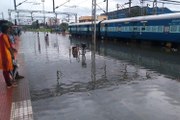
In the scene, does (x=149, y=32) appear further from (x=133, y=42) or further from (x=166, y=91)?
(x=166, y=91)

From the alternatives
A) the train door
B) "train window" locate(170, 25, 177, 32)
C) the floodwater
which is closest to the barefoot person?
the floodwater

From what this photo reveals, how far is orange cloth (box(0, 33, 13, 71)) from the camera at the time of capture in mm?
8242

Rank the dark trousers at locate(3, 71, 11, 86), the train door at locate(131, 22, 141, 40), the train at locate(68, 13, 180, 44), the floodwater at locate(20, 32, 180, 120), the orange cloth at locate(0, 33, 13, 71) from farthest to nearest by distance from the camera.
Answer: the train door at locate(131, 22, 141, 40) → the train at locate(68, 13, 180, 44) → the dark trousers at locate(3, 71, 11, 86) → the orange cloth at locate(0, 33, 13, 71) → the floodwater at locate(20, 32, 180, 120)

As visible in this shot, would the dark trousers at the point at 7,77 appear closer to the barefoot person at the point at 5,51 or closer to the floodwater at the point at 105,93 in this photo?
the barefoot person at the point at 5,51

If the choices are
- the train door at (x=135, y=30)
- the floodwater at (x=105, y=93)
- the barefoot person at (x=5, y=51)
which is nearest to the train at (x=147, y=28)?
the train door at (x=135, y=30)

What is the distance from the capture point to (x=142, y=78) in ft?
34.2

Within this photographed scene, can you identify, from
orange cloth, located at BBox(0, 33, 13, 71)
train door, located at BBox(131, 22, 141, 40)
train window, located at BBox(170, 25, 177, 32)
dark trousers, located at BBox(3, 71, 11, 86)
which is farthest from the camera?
train door, located at BBox(131, 22, 141, 40)

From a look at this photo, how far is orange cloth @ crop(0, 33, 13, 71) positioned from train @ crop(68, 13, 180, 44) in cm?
1510

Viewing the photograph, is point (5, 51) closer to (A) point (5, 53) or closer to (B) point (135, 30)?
(A) point (5, 53)

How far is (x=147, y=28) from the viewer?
24.5 m

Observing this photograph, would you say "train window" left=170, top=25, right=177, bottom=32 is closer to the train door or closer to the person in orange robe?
the train door

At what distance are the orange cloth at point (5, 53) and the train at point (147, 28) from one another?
1510cm

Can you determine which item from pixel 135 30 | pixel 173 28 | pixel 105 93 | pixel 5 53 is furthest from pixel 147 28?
pixel 5 53

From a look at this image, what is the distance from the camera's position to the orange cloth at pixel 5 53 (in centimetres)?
824
